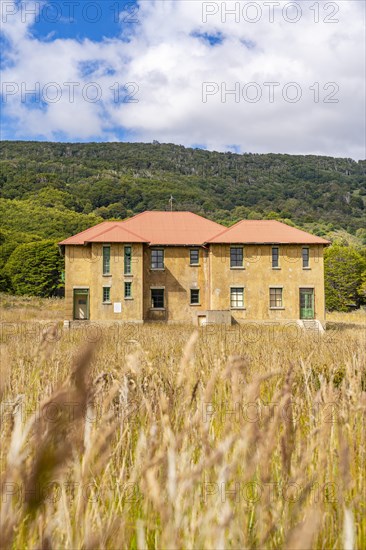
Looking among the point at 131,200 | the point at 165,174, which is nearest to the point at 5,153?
the point at 165,174

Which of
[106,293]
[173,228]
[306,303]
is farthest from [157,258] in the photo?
[306,303]

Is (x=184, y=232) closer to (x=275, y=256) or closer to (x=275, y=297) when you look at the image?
(x=275, y=256)

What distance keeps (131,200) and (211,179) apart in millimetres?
43932

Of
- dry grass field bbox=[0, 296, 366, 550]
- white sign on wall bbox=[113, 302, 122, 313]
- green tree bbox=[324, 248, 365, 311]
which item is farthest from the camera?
green tree bbox=[324, 248, 365, 311]

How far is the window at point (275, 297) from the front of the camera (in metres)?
35.9

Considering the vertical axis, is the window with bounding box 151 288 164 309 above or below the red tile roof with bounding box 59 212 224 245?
below

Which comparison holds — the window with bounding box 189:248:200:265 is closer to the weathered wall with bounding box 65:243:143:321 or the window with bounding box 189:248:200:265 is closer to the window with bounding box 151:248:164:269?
the window with bounding box 151:248:164:269

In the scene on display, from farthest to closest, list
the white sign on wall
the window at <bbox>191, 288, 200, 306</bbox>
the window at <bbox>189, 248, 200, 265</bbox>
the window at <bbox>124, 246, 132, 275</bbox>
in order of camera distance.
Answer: the window at <bbox>189, 248, 200, 265</bbox> → the window at <bbox>191, 288, 200, 306</bbox> → the window at <bbox>124, 246, 132, 275</bbox> → the white sign on wall

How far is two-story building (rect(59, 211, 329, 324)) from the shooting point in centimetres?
3462

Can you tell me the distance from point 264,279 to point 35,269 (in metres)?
41.2

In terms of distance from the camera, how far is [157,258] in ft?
122

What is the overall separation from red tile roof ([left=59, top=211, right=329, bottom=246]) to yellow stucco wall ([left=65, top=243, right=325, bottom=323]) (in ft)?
1.83

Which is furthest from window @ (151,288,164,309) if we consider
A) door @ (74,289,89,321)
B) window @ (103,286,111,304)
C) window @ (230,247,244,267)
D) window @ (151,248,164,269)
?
window @ (230,247,244,267)

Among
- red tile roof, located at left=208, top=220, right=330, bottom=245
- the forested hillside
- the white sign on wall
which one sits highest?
the forested hillside
